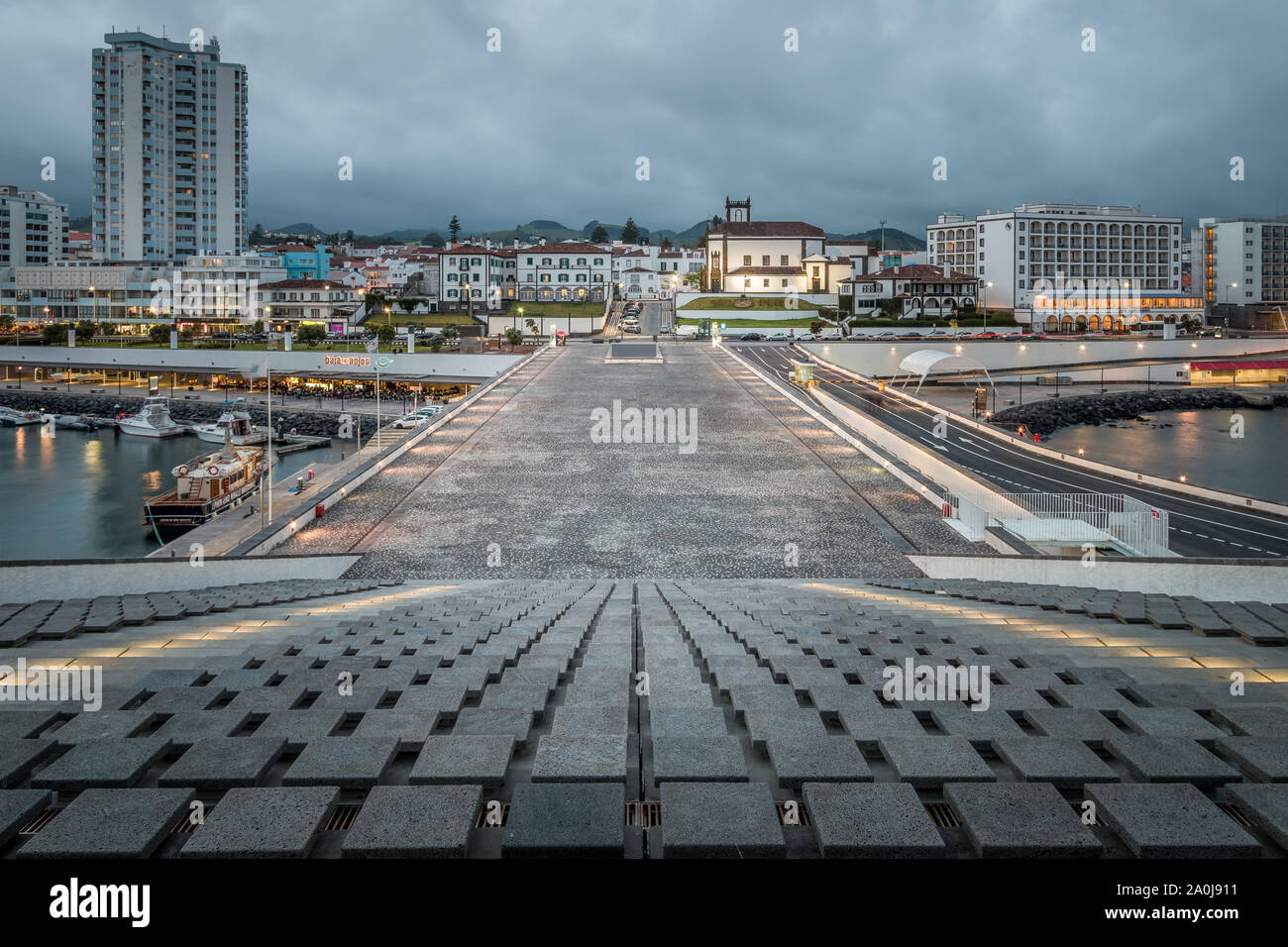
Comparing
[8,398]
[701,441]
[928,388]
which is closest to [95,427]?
[8,398]

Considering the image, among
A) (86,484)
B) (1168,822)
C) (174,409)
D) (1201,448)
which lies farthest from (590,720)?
(174,409)

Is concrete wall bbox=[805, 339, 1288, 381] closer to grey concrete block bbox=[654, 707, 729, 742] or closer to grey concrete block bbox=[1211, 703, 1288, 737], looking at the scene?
grey concrete block bbox=[1211, 703, 1288, 737]

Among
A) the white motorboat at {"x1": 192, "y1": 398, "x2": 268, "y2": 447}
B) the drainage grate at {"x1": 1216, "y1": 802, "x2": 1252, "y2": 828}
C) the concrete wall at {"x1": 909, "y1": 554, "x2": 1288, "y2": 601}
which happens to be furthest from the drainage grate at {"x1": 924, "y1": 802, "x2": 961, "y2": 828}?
the white motorboat at {"x1": 192, "y1": 398, "x2": 268, "y2": 447}

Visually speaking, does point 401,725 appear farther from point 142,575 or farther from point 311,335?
point 311,335

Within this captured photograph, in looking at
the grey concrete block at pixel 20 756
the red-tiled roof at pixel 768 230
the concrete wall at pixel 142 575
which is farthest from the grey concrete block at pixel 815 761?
the red-tiled roof at pixel 768 230

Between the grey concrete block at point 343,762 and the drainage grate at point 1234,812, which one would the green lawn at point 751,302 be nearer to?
the grey concrete block at point 343,762
